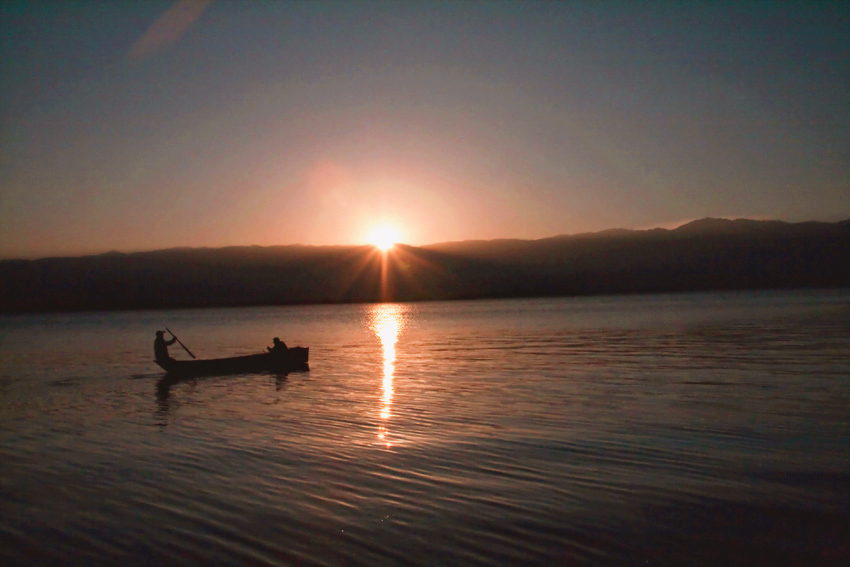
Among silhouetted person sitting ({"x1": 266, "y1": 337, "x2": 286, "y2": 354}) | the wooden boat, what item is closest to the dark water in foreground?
the wooden boat

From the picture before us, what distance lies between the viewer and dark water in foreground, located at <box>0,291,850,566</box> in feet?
25.0

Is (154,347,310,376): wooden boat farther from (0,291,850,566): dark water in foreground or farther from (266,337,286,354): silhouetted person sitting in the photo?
(0,291,850,566): dark water in foreground

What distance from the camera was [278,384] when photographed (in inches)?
987

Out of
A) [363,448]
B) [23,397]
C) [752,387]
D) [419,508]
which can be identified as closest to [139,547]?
[419,508]

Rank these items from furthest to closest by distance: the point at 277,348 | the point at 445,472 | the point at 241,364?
1. the point at 277,348
2. the point at 241,364
3. the point at 445,472

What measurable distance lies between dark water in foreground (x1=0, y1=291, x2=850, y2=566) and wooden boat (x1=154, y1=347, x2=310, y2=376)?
205 inches

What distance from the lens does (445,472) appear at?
1063 centimetres

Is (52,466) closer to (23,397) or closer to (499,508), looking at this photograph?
(499,508)

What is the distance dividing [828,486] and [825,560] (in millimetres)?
2824

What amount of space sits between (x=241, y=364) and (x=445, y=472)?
2063 cm

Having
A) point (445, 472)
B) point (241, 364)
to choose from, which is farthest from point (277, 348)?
point (445, 472)

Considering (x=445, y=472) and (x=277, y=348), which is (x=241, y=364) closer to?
(x=277, y=348)

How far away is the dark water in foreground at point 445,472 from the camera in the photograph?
7625 mm

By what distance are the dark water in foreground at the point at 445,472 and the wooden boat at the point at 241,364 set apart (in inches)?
205
